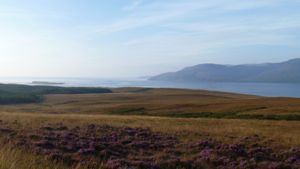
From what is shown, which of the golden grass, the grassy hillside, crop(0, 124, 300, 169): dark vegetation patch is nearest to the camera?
crop(0, 124, 300, 169): dark vegetation patch

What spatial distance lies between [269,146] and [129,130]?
8278 mm

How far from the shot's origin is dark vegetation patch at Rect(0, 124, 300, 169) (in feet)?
→ 56.5

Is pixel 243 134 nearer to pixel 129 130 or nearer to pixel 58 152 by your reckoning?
pixel 129 130

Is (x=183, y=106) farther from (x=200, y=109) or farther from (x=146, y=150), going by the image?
(x=146, y=150)

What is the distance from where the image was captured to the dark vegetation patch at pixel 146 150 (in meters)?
17.2

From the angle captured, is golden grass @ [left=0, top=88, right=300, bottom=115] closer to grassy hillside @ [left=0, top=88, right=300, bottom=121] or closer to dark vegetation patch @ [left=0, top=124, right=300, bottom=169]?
grassy hillside @ [left=0, top=88, right=300, bottom=121]

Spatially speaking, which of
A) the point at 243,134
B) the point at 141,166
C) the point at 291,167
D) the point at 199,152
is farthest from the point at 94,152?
the point at 243,134

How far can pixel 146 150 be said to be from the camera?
66.2 feet

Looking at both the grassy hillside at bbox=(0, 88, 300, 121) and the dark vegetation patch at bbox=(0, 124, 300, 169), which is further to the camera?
the grassy hillside at bbox=(0, 88, 300, 121)

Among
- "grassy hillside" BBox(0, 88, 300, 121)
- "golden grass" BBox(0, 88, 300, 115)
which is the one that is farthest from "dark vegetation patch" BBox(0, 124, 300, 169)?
"golden grass" BBox(0, 88, 300, 115)

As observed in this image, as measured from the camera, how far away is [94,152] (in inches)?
740

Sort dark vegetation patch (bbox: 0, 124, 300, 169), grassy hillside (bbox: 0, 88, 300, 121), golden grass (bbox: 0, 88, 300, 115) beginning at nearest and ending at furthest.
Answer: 1. dark vegetation patch (bbox: 0, 124, 300, 169)
2. grassy hillside (bbox: 0, 88, 300, 121)
3. golden grass (bbox: 0, 88, 300, 115)

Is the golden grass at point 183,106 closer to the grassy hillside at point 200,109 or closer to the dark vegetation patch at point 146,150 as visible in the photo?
the grassy hillside at point 200,109

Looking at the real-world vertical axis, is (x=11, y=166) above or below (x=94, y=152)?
above
